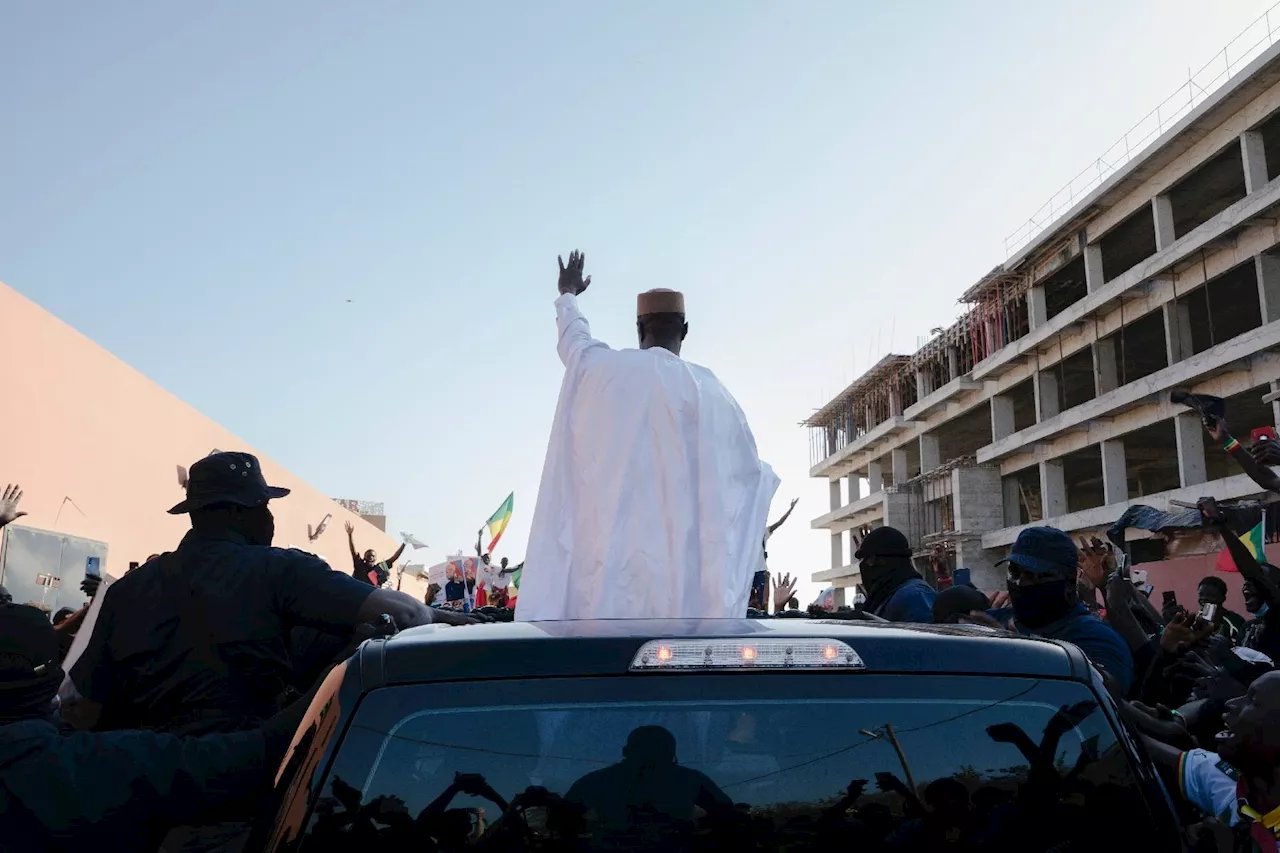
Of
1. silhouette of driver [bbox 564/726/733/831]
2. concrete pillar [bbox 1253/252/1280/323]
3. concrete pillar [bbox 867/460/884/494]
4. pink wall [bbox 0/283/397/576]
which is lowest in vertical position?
silhouette of driver [bbox 564/726/733/831]

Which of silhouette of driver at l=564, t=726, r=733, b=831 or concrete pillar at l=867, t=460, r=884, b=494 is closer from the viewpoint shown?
silhouette of driver at l=564, t=726, r=733, b=831

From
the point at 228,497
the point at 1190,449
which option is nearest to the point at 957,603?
the point at 228,497

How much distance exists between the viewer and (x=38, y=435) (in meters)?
18.7

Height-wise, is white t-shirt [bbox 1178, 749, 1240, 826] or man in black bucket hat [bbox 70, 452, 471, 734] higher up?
man in black bucket hat [bbox 70, 452, 471, 734]

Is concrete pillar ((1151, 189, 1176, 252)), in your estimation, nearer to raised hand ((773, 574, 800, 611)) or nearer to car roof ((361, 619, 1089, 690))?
raised hand ((773, 574, 800, 611))

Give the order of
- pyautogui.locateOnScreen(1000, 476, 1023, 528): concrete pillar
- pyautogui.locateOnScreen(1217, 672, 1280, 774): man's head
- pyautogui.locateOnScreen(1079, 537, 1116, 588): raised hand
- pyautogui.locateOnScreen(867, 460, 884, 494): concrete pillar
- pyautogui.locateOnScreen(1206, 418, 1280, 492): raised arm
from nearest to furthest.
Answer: pyautogui.locateOnScreen(1217, 672, 1280, 774): man's head, pyautogui.locateOnScreen(1079, 537, 1116, 588): raised hand, pyautogui.locateOnScreen(1206, 418, 1280, 492): raised arm, pyautogui.locateOnScreen(1000, 476, 1023, 528): concrete pillar, pyautogui.locateOnScreen(867, 460, 884, 494): concrete pillar

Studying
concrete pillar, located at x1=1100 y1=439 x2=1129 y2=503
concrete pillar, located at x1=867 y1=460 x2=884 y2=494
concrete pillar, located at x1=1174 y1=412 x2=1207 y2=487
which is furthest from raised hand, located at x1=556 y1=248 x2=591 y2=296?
concrete pillar, located at x1=867 y1=460 x2=884 y2=494

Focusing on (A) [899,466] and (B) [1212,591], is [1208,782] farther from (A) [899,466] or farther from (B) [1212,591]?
(A) [899,466]

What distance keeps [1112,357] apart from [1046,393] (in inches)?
179

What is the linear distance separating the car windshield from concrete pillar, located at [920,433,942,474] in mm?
59971

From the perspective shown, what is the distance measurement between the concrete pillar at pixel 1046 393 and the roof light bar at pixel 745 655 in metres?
47.8

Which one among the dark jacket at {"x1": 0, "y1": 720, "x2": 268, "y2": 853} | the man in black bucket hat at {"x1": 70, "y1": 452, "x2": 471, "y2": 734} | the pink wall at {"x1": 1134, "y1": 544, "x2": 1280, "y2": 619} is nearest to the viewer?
the dark jacket at {"x1": 0, "y1": 720, "x2": 268, "y2": 853}

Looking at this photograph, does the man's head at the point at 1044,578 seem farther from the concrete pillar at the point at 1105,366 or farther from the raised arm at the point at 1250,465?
the concrete pillar at the point at 1105,366

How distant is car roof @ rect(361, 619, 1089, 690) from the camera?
188 cm
